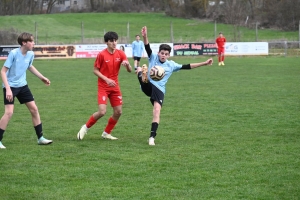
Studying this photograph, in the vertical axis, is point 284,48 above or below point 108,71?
above

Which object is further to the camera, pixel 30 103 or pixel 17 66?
pixel 30 103

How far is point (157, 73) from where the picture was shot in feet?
31.8

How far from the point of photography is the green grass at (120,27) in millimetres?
54438

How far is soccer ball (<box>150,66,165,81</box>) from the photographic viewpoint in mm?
9680

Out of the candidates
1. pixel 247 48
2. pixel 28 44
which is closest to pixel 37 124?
pixel 28 44

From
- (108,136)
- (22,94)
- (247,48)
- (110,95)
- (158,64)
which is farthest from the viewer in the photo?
(247,48)

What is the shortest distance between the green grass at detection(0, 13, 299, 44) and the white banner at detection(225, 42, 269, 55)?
831 centimetres

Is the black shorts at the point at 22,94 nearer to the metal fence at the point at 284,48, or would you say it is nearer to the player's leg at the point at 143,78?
the player's leg at the point at 143,78

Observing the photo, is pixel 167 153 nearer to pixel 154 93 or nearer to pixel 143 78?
pixel 154 93

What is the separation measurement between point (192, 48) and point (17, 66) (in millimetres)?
31788

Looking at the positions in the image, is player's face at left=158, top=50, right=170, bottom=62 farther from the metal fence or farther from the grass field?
the metal fence

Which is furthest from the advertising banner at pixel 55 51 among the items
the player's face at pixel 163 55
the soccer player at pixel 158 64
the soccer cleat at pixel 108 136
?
the player's face at pixel 163 55

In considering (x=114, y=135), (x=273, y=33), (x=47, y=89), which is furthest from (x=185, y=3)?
(x=114, y=135)

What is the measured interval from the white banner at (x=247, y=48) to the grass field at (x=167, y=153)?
24.6 meters
